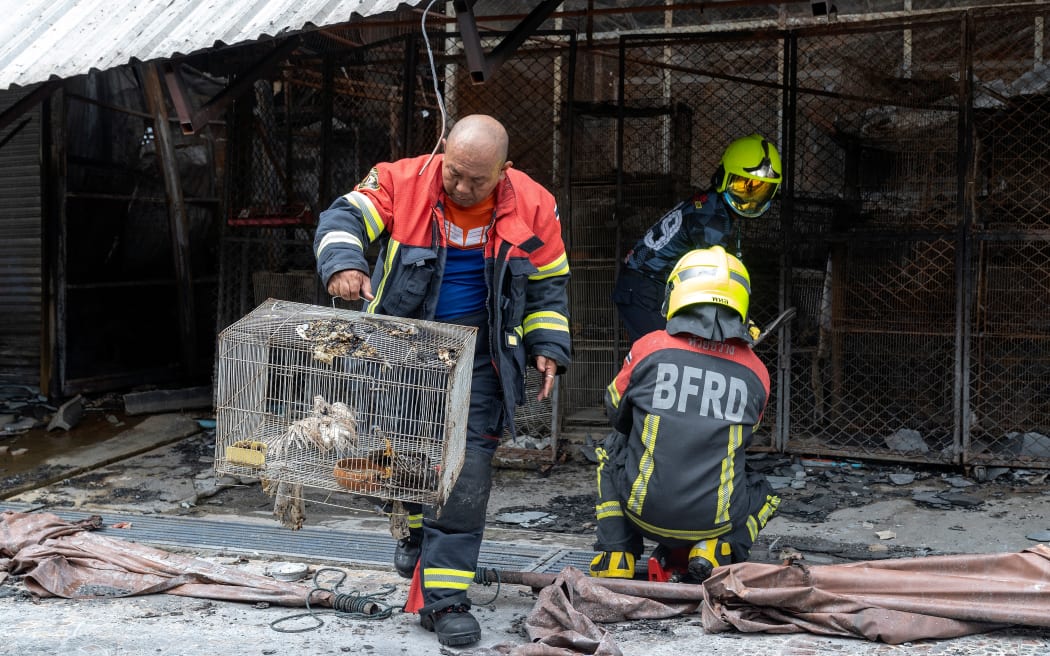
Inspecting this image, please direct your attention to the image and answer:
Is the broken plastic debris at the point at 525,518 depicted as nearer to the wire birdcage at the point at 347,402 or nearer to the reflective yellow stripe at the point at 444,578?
the reflective yellow stripe at the point at 444,578

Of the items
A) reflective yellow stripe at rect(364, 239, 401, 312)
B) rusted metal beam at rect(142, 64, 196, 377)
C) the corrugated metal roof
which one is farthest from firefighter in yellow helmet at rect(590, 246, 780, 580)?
rusted metal beam at rect(142, 64, 196, 377)

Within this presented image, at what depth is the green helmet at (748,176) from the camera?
617 centimetres

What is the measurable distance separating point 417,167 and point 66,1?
14.3 ft

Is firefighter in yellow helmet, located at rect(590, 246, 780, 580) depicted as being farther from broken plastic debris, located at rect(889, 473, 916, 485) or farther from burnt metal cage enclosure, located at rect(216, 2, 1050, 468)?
burnt metal cage enclosure, located at rect(216, 2, 1050, 468)

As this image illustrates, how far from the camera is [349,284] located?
3.84 m

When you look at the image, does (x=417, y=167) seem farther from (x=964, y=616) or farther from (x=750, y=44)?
(x=750, y=44)

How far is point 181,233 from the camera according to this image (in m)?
9.88

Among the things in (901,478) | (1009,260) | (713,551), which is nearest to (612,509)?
(713,551)

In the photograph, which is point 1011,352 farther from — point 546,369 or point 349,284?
point 349,284

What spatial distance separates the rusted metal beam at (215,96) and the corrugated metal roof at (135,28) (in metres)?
0.24

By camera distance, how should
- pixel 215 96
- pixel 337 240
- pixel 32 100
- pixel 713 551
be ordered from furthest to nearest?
pixel 32 100 < pixel 215 96 < pixel 713 551 < pixel 337 240

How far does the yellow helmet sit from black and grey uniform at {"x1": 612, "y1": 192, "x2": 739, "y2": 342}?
1.59m

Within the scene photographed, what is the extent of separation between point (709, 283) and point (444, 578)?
1602mm

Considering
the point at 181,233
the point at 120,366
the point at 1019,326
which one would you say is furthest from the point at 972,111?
the point at 120,366
